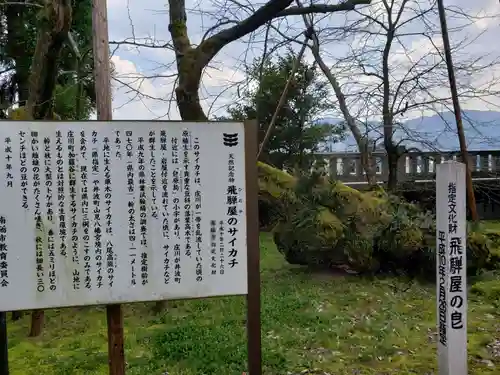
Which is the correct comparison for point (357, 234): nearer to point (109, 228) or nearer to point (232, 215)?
point (232, 215)

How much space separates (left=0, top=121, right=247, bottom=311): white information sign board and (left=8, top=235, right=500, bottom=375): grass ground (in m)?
1.29

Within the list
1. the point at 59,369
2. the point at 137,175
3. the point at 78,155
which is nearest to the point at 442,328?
the point at 137,175

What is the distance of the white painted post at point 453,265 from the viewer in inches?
129

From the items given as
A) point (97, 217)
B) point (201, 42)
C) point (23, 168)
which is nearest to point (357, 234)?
point (201, 42)

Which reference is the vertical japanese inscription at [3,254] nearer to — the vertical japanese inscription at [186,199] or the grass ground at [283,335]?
the vertical japanese inscription at [186,199]

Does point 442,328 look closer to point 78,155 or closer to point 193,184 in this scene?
point 193,184

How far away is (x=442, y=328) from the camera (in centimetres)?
335

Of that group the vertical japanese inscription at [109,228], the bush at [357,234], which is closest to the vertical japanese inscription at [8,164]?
the vertical japanese inscription at [109,228]

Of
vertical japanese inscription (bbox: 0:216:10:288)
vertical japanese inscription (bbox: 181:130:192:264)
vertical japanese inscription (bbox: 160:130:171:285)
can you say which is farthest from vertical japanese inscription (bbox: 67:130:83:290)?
vertical japanese inscription (bbox: 181:130:192:264)

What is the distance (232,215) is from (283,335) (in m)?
2.00

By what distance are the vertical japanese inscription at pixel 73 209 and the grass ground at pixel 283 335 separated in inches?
55.1

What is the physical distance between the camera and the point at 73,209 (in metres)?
2.91

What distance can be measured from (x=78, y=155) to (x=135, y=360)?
2115mm

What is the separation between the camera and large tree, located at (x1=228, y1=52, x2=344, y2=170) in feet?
37.8
